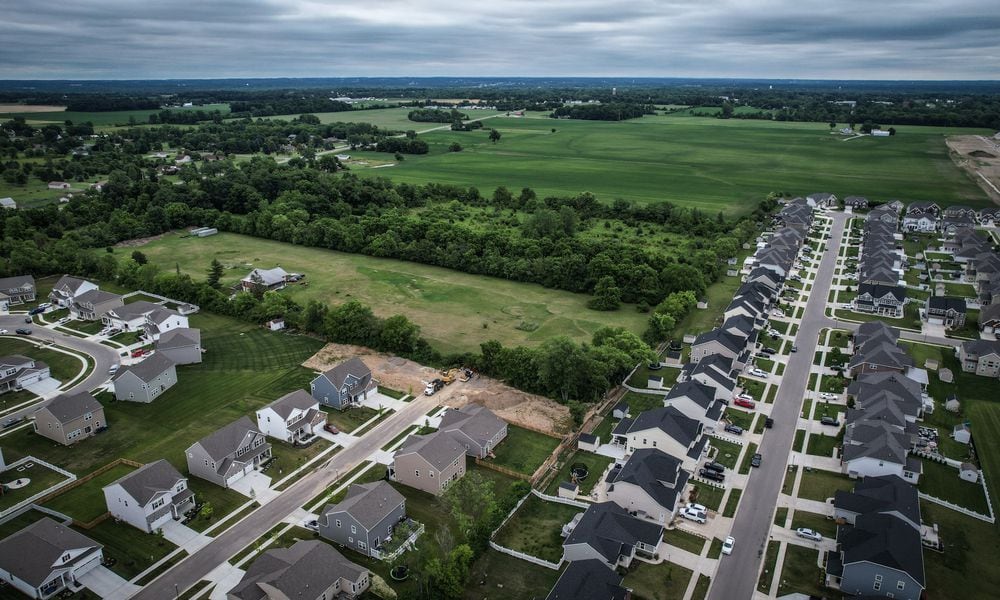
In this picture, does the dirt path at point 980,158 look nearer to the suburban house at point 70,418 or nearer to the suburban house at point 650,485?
the suburban house at point 650,485

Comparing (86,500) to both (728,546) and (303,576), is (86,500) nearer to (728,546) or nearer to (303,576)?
(303,576)

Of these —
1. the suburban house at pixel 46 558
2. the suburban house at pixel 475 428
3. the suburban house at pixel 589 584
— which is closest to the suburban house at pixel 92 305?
the suburban house at pixel 46 558

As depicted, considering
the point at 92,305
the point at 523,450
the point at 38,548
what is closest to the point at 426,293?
the point at 523,450

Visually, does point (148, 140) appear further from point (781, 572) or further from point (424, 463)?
point (781, 572)

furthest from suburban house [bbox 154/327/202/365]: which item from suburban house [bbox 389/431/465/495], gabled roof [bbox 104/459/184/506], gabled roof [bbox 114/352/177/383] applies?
suburban house [bbox 389/431/465/495]

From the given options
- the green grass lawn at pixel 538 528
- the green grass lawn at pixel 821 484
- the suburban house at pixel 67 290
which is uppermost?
the suburban house at pixel 67 290

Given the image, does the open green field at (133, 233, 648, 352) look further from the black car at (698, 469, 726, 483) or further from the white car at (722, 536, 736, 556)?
the white car at (722, 536, 736, 556)

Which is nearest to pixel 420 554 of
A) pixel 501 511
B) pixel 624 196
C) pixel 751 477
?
pixel 501 511
